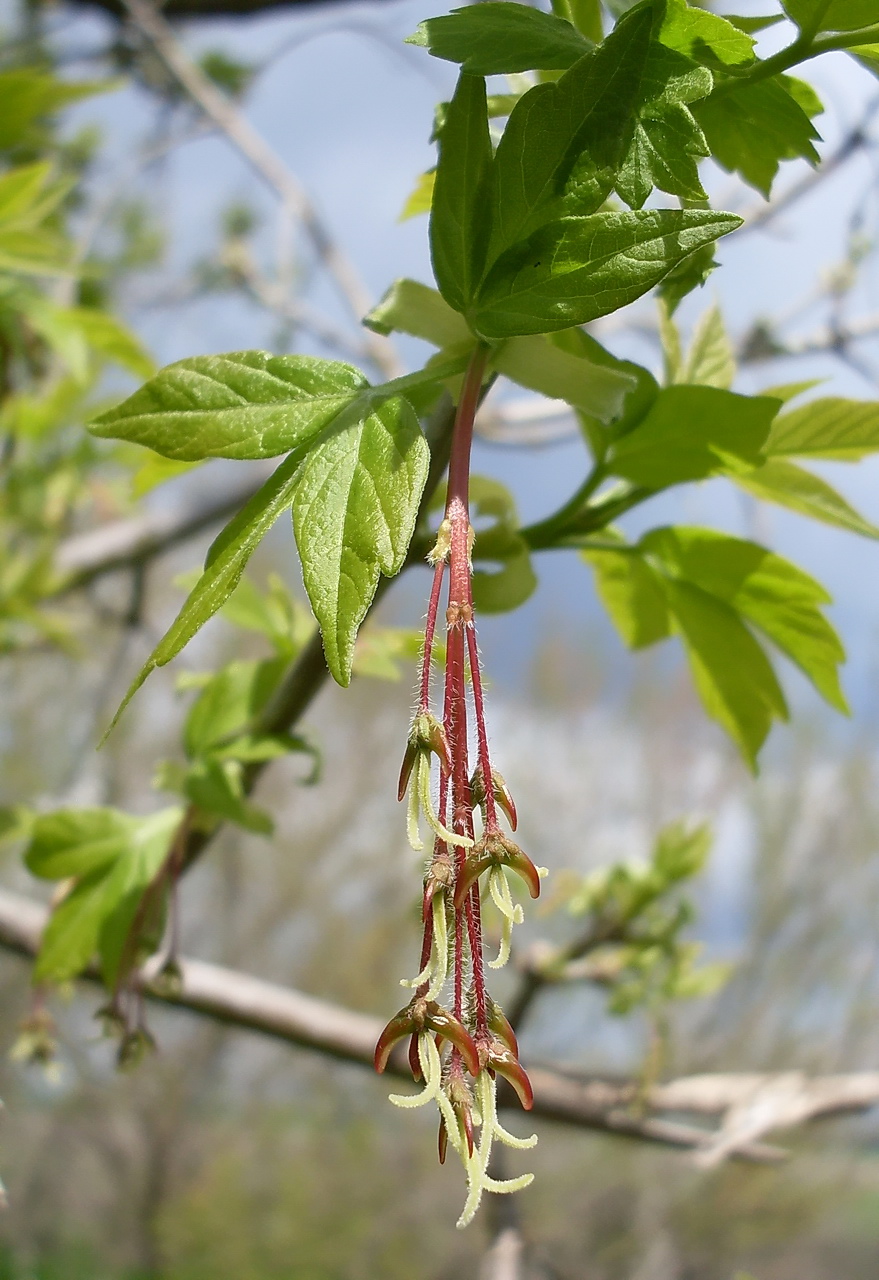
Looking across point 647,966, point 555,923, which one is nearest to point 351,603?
point 647,966

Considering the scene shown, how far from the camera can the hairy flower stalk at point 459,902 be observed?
0.19 m

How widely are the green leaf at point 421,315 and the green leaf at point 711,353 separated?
0.12 m

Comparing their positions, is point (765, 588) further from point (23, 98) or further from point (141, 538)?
point (141, 538)

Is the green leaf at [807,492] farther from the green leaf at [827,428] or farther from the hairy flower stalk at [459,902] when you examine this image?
the hairy flower stalk at [459,902]

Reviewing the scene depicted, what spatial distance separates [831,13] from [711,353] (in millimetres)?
122

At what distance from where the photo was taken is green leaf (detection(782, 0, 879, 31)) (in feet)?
0.72

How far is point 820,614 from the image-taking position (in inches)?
13.0

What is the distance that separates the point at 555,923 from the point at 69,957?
60.9 inches

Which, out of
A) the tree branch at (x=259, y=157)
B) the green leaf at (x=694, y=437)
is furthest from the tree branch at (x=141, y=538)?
the green leaf at (x=694, y=437)

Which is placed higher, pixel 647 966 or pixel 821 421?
pixel 821 421

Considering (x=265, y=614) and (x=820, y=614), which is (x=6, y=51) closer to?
(x=265, y=614)

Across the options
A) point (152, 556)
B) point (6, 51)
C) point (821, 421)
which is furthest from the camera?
point (6, 51)

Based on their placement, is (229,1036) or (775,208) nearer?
(775,208)

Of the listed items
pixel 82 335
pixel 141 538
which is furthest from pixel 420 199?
pixel 141 538
